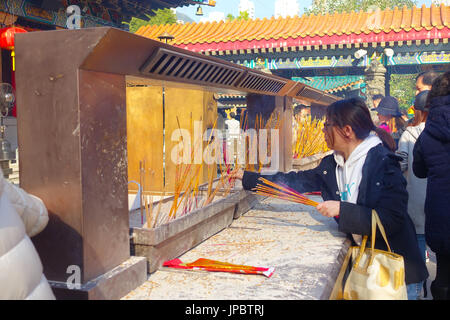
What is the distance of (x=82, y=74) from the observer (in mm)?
1387

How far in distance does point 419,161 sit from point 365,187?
0.42 m

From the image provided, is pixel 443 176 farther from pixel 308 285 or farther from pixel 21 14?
pixel 21 14

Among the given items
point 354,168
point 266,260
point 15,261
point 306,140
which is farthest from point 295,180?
point 306,140

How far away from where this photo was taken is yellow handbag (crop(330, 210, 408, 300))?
5.88 feet

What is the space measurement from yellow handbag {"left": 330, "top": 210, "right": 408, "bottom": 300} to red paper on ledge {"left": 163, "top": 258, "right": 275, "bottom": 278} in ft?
0.95

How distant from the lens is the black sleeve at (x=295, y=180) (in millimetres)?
2614

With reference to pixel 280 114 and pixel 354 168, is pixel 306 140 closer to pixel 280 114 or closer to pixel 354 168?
pixel 280 114

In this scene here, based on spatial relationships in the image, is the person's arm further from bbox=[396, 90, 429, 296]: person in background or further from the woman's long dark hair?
bbox=[396, 90, 429, 296]: person in background

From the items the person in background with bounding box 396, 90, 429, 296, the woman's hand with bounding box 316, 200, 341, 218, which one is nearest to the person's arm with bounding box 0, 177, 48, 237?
the woman's hand with bounding box 316, 200, 341, 218

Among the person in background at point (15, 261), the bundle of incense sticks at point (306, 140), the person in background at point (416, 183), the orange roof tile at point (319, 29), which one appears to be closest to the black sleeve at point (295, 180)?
the person in background at point (416, 183)

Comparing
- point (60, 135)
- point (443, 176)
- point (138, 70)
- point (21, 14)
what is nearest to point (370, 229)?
point (443, 176)

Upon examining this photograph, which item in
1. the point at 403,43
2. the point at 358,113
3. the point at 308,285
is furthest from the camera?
the point at 403,43

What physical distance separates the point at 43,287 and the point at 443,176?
1832 millimetres

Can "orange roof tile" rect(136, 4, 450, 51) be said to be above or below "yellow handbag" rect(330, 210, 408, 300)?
above
